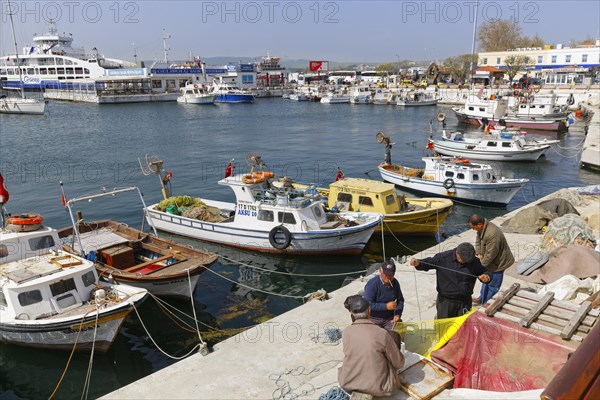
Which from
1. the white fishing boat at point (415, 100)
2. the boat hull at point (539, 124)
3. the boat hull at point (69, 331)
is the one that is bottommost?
the boat hull at point (69, 331)

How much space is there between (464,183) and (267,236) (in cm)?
1231

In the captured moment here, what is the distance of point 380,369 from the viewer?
19.2ft

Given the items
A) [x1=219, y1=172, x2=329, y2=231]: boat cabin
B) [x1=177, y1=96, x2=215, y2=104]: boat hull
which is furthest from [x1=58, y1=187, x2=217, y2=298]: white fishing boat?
[x1=177, y1=96, x2=215, y2=104]: boat hull

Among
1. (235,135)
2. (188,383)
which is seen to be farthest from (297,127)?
(188,383)

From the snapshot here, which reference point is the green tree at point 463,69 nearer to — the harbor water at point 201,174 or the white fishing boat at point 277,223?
the harbor water at point 201,174

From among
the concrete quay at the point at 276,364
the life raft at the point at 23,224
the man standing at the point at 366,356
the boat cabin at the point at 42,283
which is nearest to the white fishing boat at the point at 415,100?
the concrete quay at the point at 276,364

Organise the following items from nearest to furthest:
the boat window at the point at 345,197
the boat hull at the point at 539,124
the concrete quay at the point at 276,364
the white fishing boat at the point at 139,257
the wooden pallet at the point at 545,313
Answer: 1. the wooden pallet at the point at 545,313
2. the concrete quay at the point at 276,364
3. the white fishing boat at the point at 139,257
4. the boat window at the point at 345,197
5. the boat hull at the point at 539,124

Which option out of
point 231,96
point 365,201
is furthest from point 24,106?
point 365,201

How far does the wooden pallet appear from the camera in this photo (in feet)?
19.6

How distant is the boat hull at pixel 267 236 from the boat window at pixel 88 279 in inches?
209

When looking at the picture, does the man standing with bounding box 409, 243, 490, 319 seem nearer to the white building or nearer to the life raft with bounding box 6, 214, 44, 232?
the life raft with bounding box 6, 214, 44, 232

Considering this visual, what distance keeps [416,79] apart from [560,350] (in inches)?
5289

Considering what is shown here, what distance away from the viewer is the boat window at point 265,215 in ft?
58.3

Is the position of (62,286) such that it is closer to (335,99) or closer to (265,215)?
(265,215)
